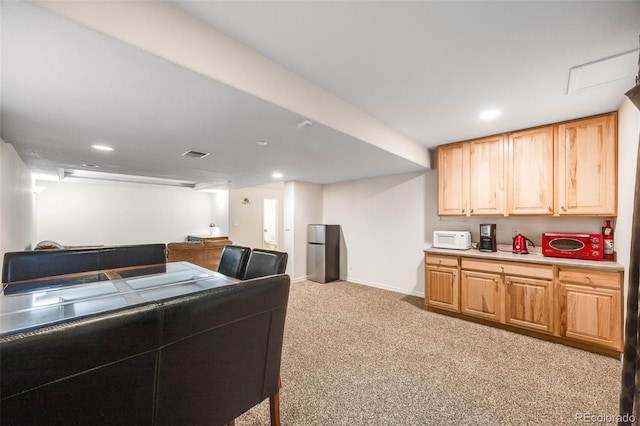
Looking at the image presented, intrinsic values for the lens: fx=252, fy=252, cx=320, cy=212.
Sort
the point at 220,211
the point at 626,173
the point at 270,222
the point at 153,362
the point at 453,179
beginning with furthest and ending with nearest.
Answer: the point at 270,222
the point at 220,211
the point at 453,179
the point at 626,173
the point at 153,362

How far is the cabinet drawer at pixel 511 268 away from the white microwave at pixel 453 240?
0.24 m

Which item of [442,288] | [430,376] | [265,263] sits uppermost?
[265,263]

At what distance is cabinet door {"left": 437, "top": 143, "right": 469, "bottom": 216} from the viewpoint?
3369mm

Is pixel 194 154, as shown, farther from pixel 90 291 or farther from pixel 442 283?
pixel 442 283

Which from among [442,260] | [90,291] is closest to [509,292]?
[442,260]

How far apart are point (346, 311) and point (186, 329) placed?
284 cm

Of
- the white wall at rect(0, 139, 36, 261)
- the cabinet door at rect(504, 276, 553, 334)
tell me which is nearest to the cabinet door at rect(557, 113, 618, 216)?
the cabinet door at rect(504, 276, 553, 334)

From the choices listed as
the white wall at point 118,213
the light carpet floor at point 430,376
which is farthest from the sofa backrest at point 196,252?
the light carpet floor at point 430,376

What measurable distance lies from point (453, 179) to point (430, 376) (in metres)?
2.47

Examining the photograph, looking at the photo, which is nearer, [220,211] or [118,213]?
[118,213]

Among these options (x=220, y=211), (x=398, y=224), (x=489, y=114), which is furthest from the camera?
(x=220, y=211)

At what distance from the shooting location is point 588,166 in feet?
8.38

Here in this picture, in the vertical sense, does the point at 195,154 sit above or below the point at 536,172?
above

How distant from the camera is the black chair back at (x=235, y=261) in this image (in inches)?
98.2
